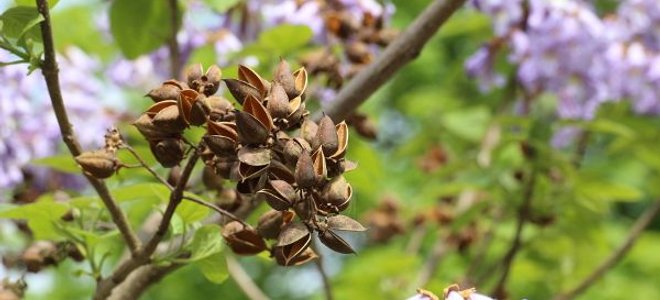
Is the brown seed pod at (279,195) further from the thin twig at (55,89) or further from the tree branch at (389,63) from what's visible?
the tree branch at (389,63)

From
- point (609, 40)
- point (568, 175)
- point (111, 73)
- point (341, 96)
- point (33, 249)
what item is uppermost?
point (609, 40)

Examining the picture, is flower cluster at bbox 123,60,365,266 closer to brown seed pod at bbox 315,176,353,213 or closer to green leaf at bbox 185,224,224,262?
brown seed pod at bbox 315,176,353,213

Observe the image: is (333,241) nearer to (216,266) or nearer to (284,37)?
(216,266)

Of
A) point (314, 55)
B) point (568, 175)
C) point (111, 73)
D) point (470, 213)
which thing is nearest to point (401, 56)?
point (314, 55)

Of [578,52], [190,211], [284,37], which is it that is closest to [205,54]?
[284,37]

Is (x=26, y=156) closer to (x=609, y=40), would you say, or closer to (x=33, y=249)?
(x=33, y=249)

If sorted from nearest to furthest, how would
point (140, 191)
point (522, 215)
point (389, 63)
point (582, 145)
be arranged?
point (140, 191)
point (389, 63)
point (522, 215)
point (582, 145)
